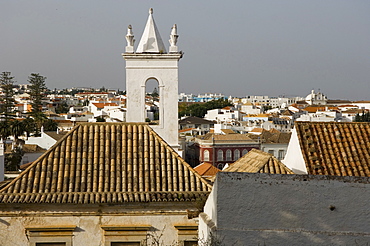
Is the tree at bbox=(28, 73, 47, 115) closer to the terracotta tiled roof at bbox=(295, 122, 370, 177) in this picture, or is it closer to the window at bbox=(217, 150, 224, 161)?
the window at bbox=(217, 150, 224, 161)

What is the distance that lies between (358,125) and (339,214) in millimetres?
5027

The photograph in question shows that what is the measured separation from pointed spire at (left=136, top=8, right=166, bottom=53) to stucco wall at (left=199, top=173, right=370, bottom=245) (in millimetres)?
7967

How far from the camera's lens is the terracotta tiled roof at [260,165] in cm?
1054

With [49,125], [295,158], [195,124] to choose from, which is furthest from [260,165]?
[195,124]

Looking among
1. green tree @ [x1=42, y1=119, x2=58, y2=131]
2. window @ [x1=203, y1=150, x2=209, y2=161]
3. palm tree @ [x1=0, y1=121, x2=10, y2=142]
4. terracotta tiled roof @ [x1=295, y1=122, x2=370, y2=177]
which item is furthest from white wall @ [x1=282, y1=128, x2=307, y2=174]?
green tree @ [x1=42, y1=119, x2=58, y2=131]

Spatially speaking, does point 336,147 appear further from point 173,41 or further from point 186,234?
point 173,41

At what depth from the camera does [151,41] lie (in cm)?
1440

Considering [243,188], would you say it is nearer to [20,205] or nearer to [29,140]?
[20,205]

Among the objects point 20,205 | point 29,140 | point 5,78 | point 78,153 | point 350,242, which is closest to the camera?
point 350,242

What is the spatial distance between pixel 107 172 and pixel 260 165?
115 inches

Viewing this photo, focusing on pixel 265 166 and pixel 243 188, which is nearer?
pixel 243 188

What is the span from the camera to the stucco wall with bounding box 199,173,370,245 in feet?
21.9

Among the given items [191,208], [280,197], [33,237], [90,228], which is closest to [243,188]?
[280,197]

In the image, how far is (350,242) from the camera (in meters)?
6.70
